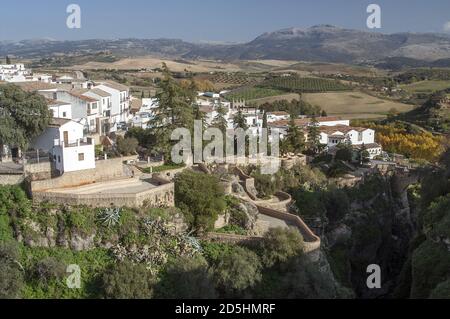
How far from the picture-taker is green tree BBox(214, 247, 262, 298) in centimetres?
2227

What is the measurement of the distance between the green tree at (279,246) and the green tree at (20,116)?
1430 cm

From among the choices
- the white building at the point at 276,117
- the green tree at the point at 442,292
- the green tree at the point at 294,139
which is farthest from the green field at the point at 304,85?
the green tree at the point at 442,292

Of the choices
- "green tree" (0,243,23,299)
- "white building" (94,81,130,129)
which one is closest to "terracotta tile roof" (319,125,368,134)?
"white building" (94,81,130,129)

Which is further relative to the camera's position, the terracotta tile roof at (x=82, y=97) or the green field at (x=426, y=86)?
the green field at (x=426, y=86)

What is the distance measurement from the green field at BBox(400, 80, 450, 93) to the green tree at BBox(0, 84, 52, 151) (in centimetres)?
9318

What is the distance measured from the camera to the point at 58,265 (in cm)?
2108

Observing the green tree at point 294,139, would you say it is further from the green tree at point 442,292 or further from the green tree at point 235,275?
the green tree at point 442,292

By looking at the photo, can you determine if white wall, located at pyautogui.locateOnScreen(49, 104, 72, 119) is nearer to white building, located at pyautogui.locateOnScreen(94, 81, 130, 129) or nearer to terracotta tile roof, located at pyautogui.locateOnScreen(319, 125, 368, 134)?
white building, located at pyautogui.locateOnScreen(94, 81, 130, 129)

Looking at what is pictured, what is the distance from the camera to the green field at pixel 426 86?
111175mm

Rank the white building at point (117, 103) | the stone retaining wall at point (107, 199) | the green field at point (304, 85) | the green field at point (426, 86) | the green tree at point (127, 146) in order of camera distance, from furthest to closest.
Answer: the green field at point (426, 86) < the green field at point (304, 85) < the white building at point (117, 103) < the green tree at point (127, 146) < the stone retaining wall at point (107, 199)
